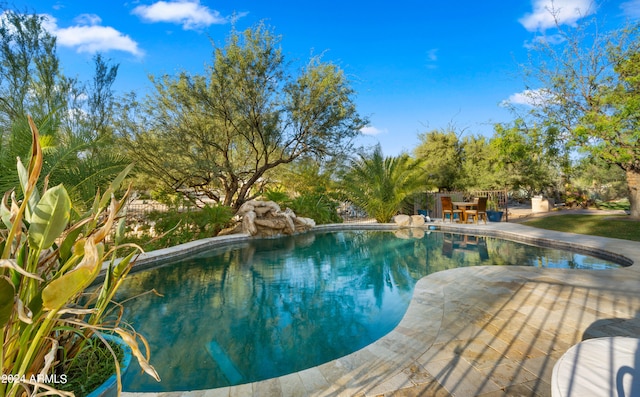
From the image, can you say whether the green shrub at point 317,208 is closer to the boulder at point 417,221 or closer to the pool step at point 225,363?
the boulder at point 417,221

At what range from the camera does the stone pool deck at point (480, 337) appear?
6.70ft

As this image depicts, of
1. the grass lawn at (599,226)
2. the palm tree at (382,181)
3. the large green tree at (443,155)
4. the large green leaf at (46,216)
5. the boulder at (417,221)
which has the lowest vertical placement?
the grass lawn at (599,226)

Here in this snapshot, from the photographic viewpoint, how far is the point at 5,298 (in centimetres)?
77

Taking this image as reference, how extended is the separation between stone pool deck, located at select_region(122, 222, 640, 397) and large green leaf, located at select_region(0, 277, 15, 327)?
1.59m

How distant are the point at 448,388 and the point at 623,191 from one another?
91.3 ft

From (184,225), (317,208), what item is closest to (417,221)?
(317,208)

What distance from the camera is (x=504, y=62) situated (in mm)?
12648

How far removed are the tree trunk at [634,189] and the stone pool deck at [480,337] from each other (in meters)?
8.32

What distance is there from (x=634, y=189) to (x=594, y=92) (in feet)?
12.4

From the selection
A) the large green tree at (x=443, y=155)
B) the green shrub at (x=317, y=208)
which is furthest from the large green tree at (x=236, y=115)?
the large green tree at (x=443, y=155)

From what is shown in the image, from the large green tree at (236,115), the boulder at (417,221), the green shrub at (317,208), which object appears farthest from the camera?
the green shrub at (317,208)

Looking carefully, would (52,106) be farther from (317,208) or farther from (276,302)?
(317,208)

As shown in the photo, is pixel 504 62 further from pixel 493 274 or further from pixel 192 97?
pixel 192 97

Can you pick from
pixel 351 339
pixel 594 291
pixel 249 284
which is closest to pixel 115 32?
pixel 249 284
